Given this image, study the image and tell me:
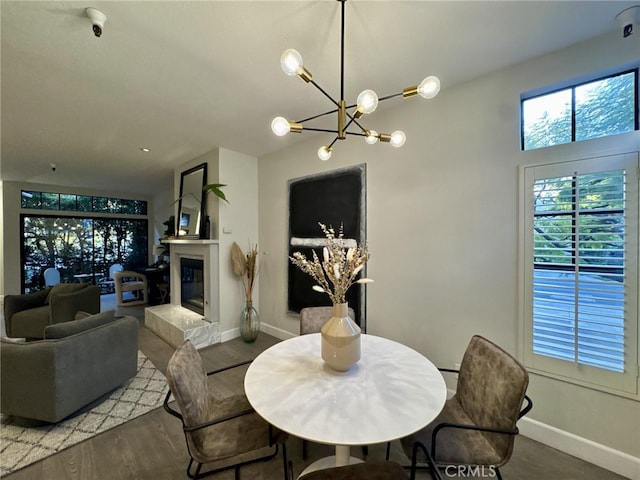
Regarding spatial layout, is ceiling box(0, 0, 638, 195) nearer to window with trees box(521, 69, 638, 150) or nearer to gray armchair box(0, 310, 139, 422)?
window with trees box(521, 69, 638, 150)

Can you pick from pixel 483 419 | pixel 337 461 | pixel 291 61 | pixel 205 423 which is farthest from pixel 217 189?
pixel 483 419

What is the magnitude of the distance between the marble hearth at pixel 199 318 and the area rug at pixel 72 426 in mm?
797

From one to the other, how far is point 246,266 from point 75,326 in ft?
6.32

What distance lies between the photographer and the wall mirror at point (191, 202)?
3.88 m

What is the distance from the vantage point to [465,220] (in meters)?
2.13

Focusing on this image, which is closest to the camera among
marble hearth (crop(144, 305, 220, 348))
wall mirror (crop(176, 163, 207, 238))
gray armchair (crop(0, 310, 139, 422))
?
gray armchair (crop(0, 310, 139, 422))

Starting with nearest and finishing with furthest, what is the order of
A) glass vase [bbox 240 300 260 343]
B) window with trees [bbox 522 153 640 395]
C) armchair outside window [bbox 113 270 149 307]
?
window with trees [bbox 522 153 640 395] < glass vase [bbox 240 300 260 343] < armchair outside window [bbox 113 270 149 307]

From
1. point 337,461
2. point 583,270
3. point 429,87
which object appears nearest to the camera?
point 429,87

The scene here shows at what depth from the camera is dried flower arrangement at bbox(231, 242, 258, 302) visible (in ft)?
12.0

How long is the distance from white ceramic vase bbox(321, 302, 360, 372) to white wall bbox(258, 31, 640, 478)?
4.15 ft

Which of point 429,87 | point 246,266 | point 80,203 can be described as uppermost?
point 80,203

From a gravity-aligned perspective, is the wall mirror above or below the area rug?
above

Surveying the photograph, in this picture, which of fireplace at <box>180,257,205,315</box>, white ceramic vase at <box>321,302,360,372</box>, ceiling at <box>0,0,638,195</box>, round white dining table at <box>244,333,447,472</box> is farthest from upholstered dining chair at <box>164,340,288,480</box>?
fireplace at <box>180,257,205,315</box>

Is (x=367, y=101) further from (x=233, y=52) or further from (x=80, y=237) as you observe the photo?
(x=80, y=237)
